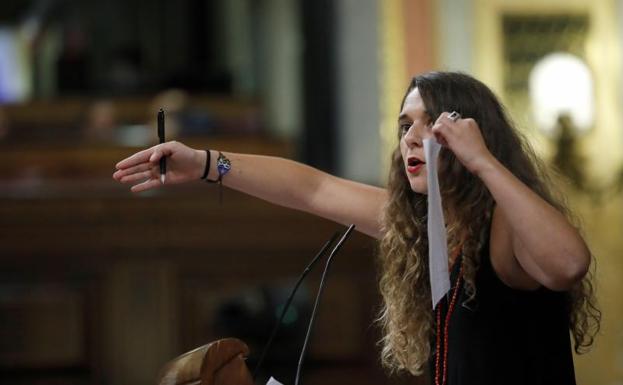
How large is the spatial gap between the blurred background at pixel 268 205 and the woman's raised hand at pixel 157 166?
3.45 ft

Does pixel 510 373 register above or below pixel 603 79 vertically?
below

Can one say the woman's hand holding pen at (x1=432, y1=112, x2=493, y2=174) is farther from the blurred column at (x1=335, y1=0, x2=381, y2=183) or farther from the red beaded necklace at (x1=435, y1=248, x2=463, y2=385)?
the blurred column at (x1=335, y1=0, x2=381, y2=183)

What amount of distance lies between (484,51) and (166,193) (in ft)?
6.89

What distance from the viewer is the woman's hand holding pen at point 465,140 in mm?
1854

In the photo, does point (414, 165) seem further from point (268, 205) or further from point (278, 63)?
point (278, 63)

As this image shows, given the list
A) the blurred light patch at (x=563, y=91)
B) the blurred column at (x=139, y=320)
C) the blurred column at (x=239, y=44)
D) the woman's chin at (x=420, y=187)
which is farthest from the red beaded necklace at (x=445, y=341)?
the blurred column at (x=239, y=44)

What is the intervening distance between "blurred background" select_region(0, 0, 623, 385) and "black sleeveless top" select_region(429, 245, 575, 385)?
1218 millimetres

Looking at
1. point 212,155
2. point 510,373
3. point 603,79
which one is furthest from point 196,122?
point 510,373

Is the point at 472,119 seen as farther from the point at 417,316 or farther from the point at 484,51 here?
the point at 484,51

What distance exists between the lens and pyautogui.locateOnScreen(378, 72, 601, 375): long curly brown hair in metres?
2.03

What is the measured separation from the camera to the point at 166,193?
5422 mm

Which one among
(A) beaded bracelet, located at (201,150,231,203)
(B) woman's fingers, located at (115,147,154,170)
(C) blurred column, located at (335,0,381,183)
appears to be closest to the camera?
(B) woman's fingers, located at (115,147,154,170)

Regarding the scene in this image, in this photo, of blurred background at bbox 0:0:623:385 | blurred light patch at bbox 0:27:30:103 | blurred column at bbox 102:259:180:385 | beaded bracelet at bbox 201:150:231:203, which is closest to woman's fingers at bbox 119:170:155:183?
beaded bracelet at bbox 201:150:231:203

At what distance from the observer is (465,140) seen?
1859mm
